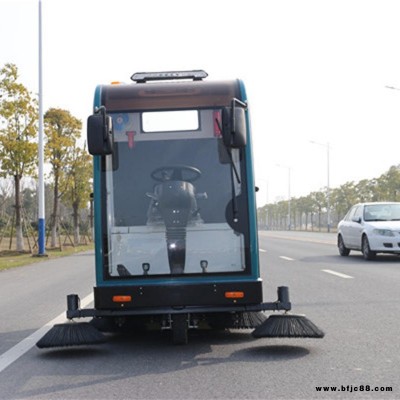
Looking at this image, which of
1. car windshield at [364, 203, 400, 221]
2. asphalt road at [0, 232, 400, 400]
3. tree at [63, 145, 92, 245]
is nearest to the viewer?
asphalt road at [0, 232, 400, 400]

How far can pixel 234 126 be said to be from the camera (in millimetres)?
6199

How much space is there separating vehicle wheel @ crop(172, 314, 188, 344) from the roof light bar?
95.2 inches

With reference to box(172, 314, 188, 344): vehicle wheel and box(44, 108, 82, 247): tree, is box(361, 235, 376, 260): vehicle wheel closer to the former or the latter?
box(172, 314, 188, 344): vehicle wheel

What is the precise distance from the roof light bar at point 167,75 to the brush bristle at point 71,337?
2553 millimetres

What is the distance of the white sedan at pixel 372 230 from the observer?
698 inches

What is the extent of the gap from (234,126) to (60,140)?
29021 millimetres

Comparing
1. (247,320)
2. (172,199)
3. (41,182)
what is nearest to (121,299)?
(172,199)

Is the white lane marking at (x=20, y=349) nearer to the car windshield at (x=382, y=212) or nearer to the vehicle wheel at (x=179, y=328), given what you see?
the vehicle wheel at (x=179, y=328)

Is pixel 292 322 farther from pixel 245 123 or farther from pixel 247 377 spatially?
pixel 245 123

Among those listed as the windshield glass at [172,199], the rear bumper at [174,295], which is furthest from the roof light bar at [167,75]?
the rear bumper at [174,295]

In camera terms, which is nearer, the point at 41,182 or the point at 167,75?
the point at 167,75

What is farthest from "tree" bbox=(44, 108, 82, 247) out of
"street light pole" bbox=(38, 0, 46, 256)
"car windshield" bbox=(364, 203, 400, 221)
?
"car windshield" bbox=(364, 203, 400, 221)

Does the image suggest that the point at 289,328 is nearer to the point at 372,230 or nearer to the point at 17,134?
the point at 372,230

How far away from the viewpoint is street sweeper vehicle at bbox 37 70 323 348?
6.25 metres
